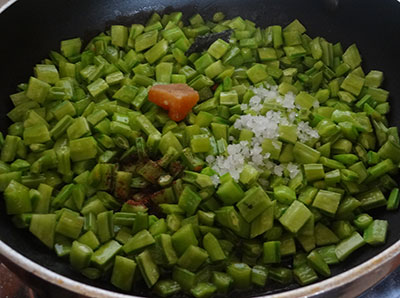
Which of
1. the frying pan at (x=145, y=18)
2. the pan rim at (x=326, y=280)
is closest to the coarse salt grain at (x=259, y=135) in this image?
the frying pan at (x=145, y=18)

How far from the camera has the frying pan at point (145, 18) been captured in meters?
1.62

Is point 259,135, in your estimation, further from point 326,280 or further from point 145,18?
point 145,18

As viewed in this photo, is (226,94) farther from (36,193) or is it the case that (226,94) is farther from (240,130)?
(36,193)

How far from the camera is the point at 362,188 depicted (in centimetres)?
179

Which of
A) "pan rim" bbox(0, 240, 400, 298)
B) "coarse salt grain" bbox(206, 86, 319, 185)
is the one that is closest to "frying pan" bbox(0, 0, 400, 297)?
"pan rim" bbox(0, 240, 400, 298)

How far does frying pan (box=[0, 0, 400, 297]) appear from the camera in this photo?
5.31 ft

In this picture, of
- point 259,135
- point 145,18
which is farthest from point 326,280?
point 145,18

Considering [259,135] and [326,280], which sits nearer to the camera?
[326,280]

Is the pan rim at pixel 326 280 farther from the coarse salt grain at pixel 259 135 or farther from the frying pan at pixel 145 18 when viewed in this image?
the coarse salt grain at pixel 259 135

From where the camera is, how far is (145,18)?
2418mm

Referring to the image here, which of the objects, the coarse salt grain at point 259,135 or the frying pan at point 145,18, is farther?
the coarse salt grain at point 259,135

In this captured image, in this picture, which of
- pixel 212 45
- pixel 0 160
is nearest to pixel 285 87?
pixel 212 45

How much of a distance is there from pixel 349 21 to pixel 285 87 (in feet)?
1.74

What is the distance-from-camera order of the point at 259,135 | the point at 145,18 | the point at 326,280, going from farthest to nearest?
the point at 145,18
the point at 259,135
the point at 326,280
